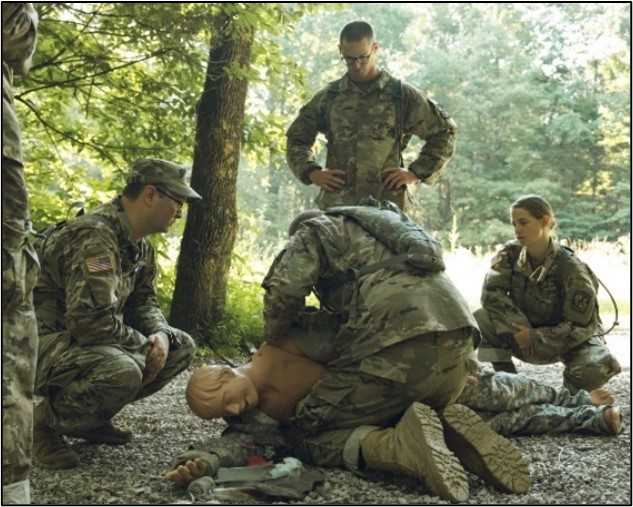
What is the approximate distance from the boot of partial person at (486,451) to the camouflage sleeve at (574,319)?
1.56m

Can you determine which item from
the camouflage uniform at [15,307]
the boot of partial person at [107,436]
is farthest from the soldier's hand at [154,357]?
the camouflage uniform at [15,307]

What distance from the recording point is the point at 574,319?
4.37 metres

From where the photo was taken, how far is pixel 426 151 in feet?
16.2

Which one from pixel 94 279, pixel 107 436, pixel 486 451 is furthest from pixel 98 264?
pixel 486 451

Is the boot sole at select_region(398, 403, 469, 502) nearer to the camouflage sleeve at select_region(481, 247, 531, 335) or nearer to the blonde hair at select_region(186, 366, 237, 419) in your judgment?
the blonde hair at select_region(186, 366, 237, 419)

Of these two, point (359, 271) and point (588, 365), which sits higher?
point (359, 271)

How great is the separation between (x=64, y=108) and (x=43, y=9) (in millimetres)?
1148

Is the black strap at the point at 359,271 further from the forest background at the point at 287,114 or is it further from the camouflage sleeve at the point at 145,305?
the forest background at the point at 287,114

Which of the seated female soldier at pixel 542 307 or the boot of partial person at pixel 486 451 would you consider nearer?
the boot of partial person at pixel 486 451

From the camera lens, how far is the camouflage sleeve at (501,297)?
455 cm

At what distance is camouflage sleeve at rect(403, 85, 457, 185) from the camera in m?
4.81

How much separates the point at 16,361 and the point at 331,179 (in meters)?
2.74

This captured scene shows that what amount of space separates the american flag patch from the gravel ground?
0.73 m

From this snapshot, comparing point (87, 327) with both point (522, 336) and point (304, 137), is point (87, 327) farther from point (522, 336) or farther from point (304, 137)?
point (522, 336)
